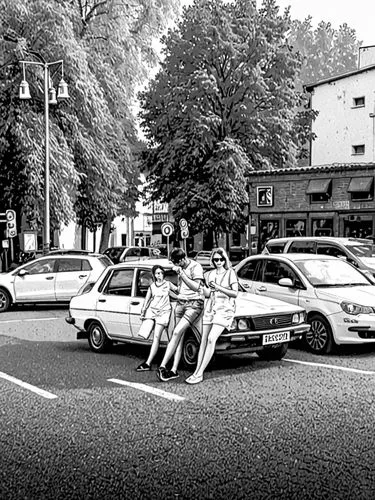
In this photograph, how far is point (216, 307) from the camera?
9055 mm

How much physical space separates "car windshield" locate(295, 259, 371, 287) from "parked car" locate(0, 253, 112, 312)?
9003 mm

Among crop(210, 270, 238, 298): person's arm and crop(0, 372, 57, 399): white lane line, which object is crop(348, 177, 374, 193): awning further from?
crop(0, 372, 57, 399): white lane line

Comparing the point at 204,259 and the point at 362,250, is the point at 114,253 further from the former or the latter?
the point at 362,250

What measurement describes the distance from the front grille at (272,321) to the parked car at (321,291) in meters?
1.11

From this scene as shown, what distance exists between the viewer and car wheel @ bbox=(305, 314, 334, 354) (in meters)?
11.0

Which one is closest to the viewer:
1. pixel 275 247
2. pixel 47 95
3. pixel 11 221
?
pixel 275 247

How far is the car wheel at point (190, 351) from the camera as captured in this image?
9.62 m

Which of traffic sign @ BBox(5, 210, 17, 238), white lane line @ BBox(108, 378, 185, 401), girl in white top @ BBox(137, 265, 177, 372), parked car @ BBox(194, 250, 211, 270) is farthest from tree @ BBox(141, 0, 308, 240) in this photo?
white lane line @ BBox(108, 378, 185, 401)

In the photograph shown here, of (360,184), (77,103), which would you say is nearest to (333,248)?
(360,184)

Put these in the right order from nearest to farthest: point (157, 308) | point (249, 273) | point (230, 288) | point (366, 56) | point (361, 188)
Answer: point (230, 288) → point (157, 308) → point (249, 273) → point (361, 188) → point (366, 56)

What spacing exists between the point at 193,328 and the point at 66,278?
11257 mm

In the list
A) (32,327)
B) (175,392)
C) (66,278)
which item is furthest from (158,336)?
(66,278)

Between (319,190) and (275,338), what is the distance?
69.7 feet

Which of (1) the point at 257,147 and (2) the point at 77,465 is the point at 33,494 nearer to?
(2) the point at 77,465
